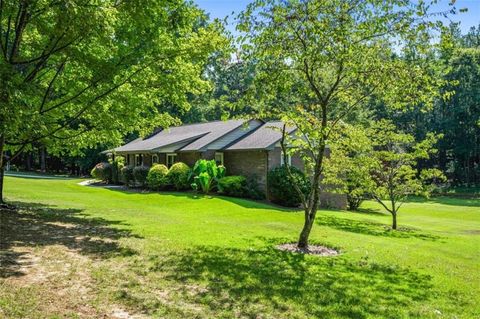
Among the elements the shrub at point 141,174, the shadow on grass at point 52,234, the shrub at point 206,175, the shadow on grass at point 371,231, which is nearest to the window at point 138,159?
the shrub at point 141,174

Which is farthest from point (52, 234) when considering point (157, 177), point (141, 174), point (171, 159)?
point (171, 159)

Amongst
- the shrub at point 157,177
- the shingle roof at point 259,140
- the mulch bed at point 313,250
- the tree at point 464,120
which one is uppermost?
the tree at point 464,120

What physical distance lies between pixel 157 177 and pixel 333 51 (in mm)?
20468

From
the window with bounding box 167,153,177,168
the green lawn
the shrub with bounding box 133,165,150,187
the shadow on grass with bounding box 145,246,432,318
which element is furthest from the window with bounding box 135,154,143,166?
the shadow on grass with bounding box 145,246,432,318

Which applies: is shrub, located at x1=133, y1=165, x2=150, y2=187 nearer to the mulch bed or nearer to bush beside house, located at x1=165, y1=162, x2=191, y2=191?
bush beside house, located at x1=165, y1=162, x2=191, y2=191

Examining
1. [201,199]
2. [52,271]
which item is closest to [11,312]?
[52,271]

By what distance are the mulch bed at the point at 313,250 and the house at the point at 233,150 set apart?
500 inches

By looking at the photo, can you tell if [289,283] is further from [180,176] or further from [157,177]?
[157,177]

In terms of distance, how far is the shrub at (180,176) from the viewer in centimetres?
2788


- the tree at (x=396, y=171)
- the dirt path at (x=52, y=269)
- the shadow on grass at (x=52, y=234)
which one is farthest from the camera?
the tree at (x=396, y=171)

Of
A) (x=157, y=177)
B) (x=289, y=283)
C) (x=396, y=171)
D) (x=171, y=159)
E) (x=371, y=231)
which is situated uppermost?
(x=171, y=159)

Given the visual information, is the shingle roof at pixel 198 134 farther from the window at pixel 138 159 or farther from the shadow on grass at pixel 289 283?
the shadow on grass at pixel 289 283

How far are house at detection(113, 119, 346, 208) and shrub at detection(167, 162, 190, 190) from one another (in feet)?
4.42

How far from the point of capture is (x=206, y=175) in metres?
26.4
